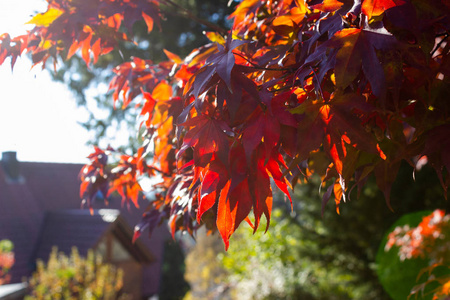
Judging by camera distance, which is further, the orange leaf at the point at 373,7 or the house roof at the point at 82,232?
the house roof at the point at 82,232

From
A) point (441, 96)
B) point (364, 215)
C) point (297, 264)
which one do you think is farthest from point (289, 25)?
point (297, 264)

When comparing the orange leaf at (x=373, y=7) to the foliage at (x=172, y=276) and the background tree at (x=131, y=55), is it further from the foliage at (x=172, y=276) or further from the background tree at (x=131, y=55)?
the foliage at (x=172, y=276)

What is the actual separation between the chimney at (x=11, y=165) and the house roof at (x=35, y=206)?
3.3 inches

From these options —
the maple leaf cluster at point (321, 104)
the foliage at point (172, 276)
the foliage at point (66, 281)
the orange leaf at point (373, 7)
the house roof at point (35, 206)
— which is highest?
the house roof at point (35, 206)

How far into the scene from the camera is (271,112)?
32.9 inches

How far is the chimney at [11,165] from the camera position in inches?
541

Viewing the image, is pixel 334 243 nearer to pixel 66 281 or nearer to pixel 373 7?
pixel 66 281

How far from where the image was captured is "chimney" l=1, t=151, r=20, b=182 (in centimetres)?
1373

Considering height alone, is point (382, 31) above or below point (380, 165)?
above

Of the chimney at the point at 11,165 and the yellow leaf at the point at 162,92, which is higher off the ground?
the chimney at the point at 11,165

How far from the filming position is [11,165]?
13836 mm

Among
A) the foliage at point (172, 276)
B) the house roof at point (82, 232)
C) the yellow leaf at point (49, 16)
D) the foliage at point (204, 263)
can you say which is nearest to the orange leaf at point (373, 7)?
the yellow leaf at point (49, 16)

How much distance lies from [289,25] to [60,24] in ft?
3.14

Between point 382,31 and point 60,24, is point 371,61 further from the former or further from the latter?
point 60,24
